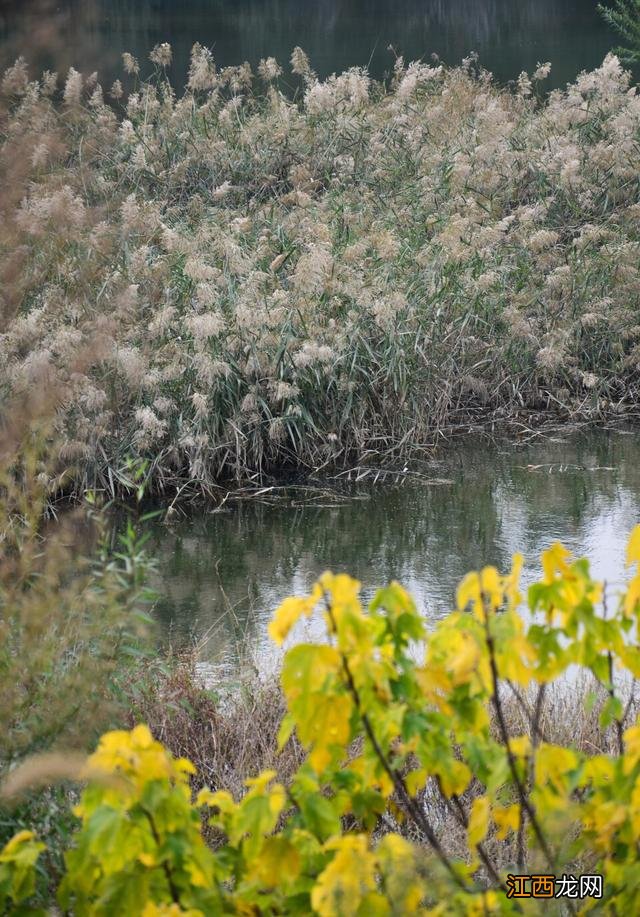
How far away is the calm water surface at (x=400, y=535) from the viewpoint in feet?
17.7

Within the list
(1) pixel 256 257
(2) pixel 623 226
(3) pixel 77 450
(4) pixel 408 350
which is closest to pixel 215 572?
(3) pixel 77 450

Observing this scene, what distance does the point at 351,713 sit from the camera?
1.77 metres

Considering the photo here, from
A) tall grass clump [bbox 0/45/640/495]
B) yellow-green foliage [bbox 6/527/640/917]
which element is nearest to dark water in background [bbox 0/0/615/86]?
tall grass clump [bbox 0/45/640/495]

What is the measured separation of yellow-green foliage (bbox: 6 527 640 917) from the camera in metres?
1.61

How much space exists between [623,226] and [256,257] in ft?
11.9

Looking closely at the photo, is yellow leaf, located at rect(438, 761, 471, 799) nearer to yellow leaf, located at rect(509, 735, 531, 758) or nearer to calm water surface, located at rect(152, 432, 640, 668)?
yellow leaf, located at rect(509, 735, 531, 758)

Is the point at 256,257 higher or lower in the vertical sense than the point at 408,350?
higher

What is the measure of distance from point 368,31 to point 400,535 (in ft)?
84.6

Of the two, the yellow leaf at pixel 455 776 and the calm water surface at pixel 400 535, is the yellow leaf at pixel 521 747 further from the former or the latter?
the calm water surface at pixel 400 535

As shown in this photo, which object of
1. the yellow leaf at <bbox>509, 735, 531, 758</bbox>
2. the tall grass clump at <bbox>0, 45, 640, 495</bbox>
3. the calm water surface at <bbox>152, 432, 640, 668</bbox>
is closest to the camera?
the yellow leaf at <bbox>509, 735, 531, 758</bbox>

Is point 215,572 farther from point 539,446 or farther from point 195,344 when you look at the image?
point 539,446

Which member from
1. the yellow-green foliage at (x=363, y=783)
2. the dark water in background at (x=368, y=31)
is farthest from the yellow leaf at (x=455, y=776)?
the dark water in background at (x=368, y=31)

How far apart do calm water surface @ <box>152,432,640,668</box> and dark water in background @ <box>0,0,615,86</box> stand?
13964mm

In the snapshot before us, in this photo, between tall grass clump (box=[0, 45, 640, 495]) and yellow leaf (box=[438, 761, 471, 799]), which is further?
tall grass clump (box=[0, 45, 640, 495])
